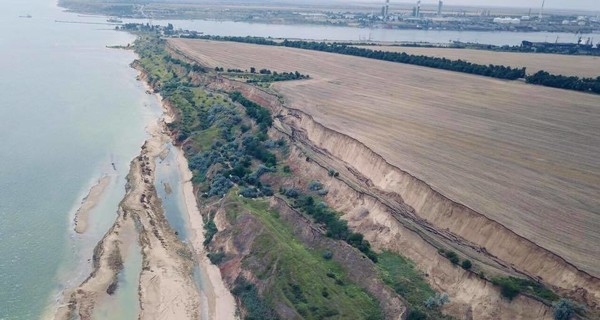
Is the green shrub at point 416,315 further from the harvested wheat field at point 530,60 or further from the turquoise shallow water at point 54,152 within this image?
the harvested wheat field at point 530,60

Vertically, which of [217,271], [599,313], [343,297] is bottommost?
[217,271]

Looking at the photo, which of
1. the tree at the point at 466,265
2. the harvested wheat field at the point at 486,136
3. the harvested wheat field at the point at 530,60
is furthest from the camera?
the harvested wheat field at the point at 530,60

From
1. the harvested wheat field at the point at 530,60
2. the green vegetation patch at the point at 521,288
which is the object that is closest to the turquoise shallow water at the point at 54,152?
the green vegetation patch at the point at 521,288

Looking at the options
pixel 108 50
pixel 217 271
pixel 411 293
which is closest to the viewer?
pixel 411 293

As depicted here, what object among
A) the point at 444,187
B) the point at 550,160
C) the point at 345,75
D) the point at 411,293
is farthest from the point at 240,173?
the point at 345,75

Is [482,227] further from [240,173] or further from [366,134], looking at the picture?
[240,173]

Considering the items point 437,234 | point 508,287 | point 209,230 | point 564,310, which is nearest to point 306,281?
point 437,234
